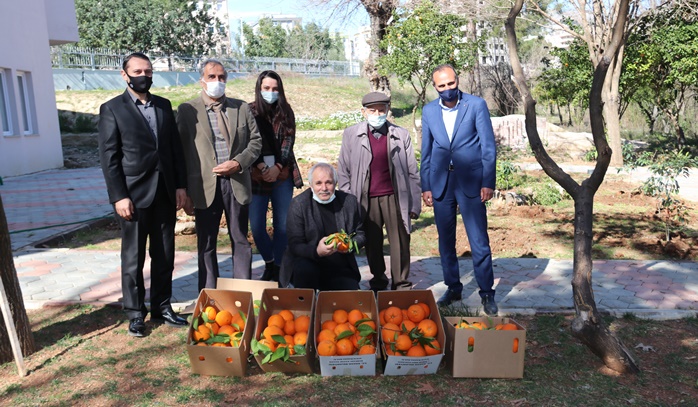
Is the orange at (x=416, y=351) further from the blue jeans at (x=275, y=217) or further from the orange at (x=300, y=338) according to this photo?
the blue jeans at (x=275, y=217)

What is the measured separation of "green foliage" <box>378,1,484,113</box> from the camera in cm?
1500

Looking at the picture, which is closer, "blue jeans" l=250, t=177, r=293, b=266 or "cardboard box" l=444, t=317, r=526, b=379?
"cardboard box" l=444, t=317, r=526, b=379

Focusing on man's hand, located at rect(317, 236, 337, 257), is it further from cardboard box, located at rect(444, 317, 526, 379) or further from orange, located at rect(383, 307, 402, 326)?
cardboard box, located at rect(444, 317, 526, 379)

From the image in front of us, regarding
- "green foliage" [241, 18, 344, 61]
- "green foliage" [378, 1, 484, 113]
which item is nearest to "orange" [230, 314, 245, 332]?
"green foliage" [378, 1, 484, 113]

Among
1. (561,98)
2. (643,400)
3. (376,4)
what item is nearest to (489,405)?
(643,400)

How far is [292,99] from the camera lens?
30.1 m

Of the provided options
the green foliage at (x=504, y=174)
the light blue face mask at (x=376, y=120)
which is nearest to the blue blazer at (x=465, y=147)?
the light blue face mask at (x=376, y=120)

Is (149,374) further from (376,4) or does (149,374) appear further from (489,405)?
(376,4)

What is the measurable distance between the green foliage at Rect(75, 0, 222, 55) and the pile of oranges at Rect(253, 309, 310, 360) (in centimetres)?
4663

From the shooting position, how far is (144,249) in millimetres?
4922

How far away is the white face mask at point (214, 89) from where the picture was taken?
5.06m

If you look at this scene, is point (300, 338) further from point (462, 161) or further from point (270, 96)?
point (270, 96)

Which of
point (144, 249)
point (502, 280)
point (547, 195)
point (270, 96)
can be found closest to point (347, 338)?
point (144, 249)

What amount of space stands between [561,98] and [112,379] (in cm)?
1928
